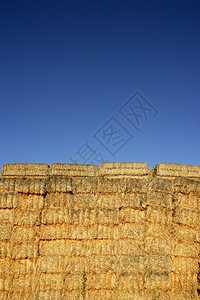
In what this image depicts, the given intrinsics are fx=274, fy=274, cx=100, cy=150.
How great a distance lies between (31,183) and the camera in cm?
904

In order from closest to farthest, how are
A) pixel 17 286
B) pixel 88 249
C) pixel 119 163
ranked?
pixel 17 286, pixel 88 249, pixel 119 163

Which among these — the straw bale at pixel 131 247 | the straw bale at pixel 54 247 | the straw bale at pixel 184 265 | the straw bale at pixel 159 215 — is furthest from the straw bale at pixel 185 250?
the straw bale at pixel 54 247

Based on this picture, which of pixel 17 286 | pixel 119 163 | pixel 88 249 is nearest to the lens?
pixel 17 286

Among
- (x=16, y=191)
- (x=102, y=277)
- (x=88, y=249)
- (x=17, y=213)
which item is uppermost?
(x=16, y=191)

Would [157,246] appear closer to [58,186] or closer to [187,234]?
[187,234]

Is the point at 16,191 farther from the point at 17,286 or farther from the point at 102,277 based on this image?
the point at 102,277

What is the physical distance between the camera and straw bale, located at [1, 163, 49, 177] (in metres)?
13.2

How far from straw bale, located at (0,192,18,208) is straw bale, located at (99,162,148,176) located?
5.39 metres

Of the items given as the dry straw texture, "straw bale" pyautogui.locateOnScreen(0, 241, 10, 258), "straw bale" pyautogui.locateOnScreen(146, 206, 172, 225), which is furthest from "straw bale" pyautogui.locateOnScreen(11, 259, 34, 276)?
"straw bale" pyautogui.locateOnScreen(146, 206, 172, 225)

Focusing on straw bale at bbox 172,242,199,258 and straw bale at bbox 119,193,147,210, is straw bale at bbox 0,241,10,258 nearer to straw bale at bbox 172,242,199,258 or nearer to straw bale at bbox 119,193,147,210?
straw bale at bbox 119,193,147,210

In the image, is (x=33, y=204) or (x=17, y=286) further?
(x=33, y=204)

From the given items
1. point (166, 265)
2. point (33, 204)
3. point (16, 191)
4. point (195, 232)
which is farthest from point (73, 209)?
point (195, 232)

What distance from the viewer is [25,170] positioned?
43.3ft

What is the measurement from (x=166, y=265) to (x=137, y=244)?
3.71 ft
